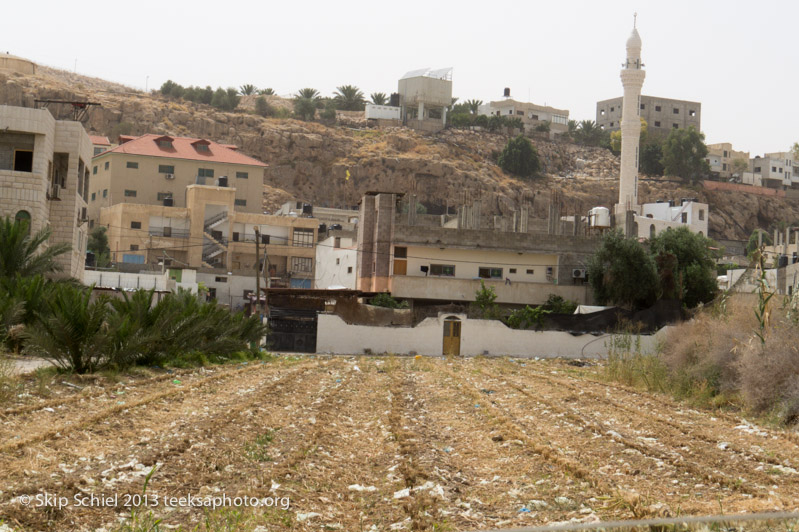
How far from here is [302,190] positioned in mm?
100438

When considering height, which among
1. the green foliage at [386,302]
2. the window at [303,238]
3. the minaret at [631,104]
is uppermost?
the minaret at [631,104]

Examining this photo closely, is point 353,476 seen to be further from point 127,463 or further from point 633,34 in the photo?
point 633,34

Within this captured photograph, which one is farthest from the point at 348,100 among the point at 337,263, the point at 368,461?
the point at 368,461

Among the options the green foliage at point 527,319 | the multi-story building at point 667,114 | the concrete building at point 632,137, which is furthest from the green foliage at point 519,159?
the green foliage at point 527,319

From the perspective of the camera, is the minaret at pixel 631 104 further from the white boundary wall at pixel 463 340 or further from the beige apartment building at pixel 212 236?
the white boundary wall at pixel 463 340

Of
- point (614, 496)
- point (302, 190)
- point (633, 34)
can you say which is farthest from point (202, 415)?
point (302, 190)

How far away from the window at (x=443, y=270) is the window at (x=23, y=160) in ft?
70.4

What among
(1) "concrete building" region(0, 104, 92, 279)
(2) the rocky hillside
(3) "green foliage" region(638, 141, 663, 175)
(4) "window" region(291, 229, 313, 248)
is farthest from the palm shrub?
(3) "green foliage" region(638, 141, 663, 175)

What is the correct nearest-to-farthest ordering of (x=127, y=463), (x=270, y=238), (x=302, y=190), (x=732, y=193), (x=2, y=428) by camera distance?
(x=127, y=463) < (x=2, y=428) < (x=270, y=238) < (x=302, y=190) < (x=732, y=193)

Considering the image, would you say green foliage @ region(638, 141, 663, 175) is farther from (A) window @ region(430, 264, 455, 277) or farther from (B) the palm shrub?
(B) the palm shrub

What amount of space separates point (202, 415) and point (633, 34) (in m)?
64.6

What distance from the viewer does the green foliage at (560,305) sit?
4388cm

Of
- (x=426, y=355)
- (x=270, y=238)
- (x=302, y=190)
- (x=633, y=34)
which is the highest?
(x=633, y=34)

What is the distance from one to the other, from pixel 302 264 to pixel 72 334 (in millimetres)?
51414
